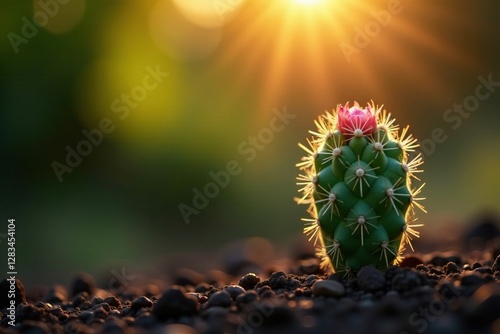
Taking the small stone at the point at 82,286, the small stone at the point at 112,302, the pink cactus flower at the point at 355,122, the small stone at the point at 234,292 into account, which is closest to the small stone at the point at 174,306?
the small stone at the point at 234,292

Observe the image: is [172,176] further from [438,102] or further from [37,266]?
[438,102]

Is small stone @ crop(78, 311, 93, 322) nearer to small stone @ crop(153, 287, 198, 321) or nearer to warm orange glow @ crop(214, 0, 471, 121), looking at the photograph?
small stone @ crop(153, 287, 198, 321)

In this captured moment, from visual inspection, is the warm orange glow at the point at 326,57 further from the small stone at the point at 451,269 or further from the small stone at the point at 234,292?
the small stone at the point at 234,292

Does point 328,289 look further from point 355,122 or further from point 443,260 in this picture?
point 443,260

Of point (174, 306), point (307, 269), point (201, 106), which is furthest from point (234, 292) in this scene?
point (201, 106)

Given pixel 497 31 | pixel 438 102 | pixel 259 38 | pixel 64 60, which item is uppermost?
pixel 497 31

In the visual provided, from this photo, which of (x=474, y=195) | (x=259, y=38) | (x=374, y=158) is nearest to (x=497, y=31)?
(x=474, y=195)
